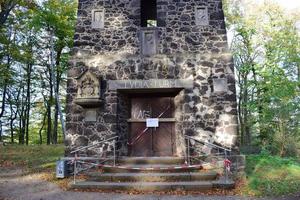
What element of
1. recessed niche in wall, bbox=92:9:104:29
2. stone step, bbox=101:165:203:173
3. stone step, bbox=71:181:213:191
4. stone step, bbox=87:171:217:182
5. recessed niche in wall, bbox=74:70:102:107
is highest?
recessed niche in wall, bbox=92:9:104:29

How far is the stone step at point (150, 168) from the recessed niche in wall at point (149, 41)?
3.73 metres

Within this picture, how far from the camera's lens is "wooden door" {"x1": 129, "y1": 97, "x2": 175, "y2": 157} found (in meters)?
9.85

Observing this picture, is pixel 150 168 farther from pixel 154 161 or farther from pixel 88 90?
pixel 88 90

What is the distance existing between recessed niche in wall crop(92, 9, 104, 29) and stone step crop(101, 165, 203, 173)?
475 cm

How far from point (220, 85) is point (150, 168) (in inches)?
140

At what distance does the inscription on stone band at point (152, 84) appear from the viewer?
9.20 metres

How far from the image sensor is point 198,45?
31.2 feet

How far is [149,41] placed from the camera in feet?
31.5

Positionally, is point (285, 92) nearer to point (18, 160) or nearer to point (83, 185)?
point (83, 185)

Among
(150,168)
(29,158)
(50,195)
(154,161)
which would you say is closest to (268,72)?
(154,161)

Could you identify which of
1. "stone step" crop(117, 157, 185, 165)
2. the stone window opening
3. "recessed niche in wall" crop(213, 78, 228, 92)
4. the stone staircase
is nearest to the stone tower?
"recessed niche in wall" crop(213, 78, 228, 92)

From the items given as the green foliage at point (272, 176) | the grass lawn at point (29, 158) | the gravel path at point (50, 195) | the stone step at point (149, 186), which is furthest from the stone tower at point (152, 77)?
the grass lawn at point (29, 158)

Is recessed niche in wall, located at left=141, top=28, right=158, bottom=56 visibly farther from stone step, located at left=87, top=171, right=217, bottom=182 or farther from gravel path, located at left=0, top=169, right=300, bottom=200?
gravel path, located at left=0, top=169, right=300, bottom=200

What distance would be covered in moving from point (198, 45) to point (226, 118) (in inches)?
103
